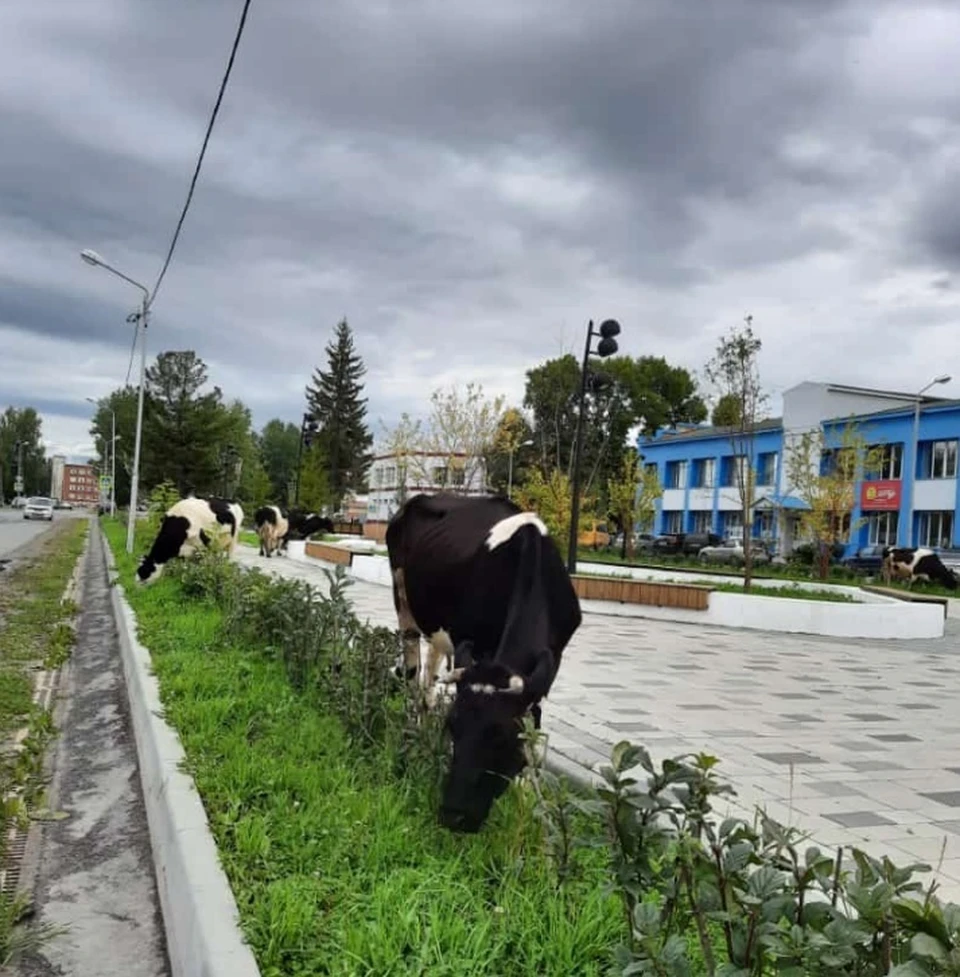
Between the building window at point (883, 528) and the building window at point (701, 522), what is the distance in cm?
1253

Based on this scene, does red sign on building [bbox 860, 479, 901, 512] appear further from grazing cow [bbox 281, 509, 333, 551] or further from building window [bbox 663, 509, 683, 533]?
grazing cow [bbox 281, 509, 333, 551]

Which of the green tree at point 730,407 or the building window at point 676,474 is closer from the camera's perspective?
the green tree at point 730,407

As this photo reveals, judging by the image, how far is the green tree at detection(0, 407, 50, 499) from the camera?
13188 centimetres

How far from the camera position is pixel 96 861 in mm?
4566

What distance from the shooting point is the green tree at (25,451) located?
132 metres

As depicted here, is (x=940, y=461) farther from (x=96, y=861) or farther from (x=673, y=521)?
(x=96, y=861)

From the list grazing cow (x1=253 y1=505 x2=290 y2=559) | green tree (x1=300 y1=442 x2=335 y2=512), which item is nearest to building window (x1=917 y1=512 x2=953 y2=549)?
grazing cow (x1=253 y1=505 x2=290 y2=559)

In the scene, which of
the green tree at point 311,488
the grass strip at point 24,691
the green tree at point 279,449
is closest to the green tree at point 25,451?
the green tree at point 279,449

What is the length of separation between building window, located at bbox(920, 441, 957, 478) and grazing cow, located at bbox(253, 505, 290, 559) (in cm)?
2865

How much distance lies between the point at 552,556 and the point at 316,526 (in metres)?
30.1

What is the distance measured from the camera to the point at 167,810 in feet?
14.3

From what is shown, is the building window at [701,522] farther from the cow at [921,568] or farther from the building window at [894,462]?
the cow at [921,568]

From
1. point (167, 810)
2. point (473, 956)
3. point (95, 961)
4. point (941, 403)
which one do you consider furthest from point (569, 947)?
point (941, 403)

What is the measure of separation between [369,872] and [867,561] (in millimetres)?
34798
